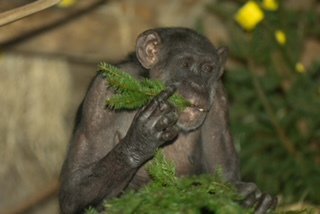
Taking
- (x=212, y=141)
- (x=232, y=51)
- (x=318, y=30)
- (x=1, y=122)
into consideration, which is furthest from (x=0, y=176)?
(x=212, y=141)

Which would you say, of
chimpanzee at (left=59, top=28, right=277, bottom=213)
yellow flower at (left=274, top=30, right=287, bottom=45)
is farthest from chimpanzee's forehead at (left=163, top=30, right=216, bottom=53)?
yellow flower at (left=274, top=30, right=287, bottom=45)

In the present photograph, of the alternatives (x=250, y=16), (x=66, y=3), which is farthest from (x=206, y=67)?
(x=66, y=3)

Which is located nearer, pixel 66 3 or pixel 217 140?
pixel 217 140

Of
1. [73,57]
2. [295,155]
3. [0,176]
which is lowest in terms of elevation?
[295,155]

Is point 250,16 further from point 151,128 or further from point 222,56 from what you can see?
point 151,128

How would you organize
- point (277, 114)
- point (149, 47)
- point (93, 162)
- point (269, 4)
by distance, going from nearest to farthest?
point (93, 162)
point (149, 47)
point (269, 4)
point (277, 114)

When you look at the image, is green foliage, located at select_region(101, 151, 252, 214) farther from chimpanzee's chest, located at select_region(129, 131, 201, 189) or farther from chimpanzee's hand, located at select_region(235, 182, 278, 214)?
chimpanzee's chest, located at select_region(129, 131, 201, 189)

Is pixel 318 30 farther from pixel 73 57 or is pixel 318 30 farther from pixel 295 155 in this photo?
pixel 73 57
